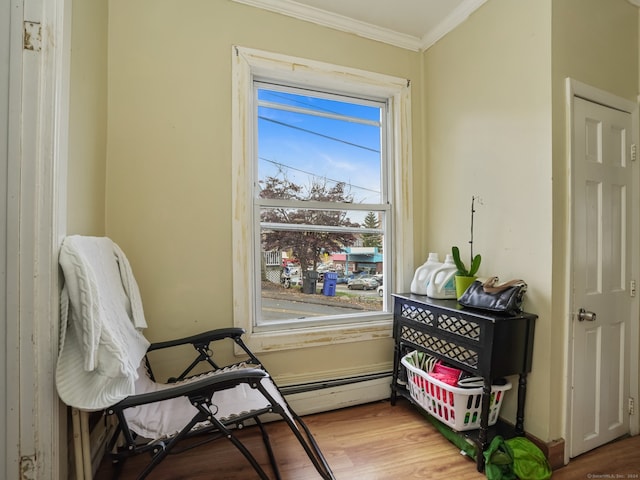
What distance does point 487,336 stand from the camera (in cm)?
160

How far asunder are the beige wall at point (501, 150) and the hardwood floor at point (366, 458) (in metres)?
0.40

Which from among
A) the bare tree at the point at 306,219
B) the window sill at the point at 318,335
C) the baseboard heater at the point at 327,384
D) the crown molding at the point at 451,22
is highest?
the crown molding at the point at 451,22

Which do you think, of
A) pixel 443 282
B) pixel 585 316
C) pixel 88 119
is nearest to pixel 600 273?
pixel 585 316

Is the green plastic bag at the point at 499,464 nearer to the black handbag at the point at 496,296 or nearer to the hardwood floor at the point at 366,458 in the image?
the hardwood floor at the point at 366,458

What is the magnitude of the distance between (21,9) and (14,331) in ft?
3.67

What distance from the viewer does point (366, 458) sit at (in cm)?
171

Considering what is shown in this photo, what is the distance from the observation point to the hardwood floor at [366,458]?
1588 millimetres

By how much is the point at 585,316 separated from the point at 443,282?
0.72 metres

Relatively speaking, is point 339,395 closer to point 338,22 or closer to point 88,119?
point 88,119

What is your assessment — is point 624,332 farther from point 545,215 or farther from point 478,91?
point 478,91

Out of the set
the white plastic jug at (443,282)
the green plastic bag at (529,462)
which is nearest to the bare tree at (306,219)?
the white plastic jug at (443,282)

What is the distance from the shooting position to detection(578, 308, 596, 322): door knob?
5.64ft

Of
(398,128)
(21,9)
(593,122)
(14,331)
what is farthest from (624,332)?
(21,9)

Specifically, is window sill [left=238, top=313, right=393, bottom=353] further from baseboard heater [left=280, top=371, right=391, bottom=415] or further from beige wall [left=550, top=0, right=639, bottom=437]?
beige wall [left=550, top=0, right=639, bottom=437]
